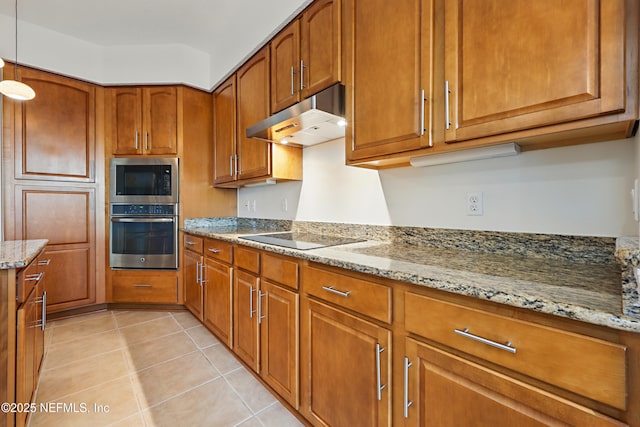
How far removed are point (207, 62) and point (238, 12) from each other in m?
0.83

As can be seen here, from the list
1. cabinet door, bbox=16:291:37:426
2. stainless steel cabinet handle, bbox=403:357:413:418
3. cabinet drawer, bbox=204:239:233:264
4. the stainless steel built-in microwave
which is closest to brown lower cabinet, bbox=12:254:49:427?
cabinet door, bbox=16:291:37:426

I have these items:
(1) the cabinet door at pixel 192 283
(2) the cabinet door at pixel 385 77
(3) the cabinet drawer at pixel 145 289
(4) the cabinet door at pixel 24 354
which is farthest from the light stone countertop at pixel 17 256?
(2) the cabinet door at pixel 385 77

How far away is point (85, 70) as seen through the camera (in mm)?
2830

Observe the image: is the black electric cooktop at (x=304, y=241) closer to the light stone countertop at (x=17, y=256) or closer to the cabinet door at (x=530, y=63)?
the cabinet door at (x=530, y=63)

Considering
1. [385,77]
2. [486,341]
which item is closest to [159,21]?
[385,77]

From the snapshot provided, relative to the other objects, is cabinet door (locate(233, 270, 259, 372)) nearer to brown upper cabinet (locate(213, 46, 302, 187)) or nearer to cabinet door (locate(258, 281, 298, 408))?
cabinet door (locate(258, 281, 298, 408))

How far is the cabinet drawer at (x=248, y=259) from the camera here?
1.72 meters

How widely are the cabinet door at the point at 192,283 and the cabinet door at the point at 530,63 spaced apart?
2.32 m

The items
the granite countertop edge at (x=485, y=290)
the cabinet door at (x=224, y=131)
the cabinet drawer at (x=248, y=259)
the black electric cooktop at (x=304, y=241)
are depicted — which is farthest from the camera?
the cabinet door at (x=224, y=131)

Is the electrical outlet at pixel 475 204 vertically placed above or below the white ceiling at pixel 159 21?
below

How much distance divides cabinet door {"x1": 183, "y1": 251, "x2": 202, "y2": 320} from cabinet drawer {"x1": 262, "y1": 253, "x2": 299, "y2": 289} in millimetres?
1152

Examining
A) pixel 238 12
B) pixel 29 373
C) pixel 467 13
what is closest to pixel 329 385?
pixel 29 373

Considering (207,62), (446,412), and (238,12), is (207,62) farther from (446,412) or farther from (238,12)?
(446,412)

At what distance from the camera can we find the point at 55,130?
8.88ft
